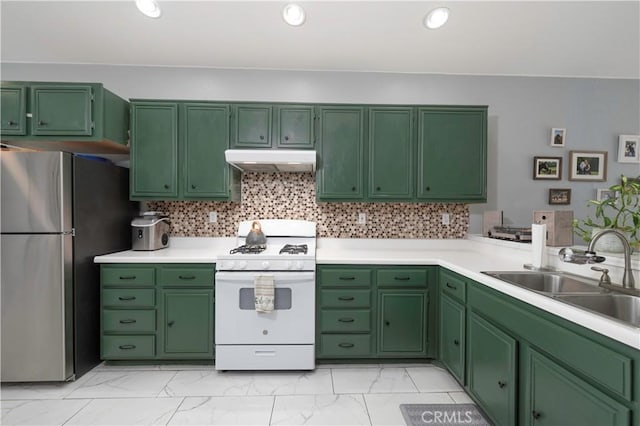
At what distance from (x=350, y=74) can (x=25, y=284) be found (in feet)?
10.6

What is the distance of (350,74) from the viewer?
3.21 metres

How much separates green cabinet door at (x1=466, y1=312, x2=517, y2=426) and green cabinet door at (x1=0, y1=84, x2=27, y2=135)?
3.68m

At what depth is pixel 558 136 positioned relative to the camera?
10.7ft

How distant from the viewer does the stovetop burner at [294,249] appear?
264 centimetres

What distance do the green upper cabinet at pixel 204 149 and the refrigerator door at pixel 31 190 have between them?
88 cm

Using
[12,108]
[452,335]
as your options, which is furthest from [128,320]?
[452,335]

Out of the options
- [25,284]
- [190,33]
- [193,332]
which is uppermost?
[190,33]

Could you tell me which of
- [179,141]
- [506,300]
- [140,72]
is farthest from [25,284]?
[506,300]

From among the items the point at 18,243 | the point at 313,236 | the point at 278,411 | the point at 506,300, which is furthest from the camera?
the point at 313,236

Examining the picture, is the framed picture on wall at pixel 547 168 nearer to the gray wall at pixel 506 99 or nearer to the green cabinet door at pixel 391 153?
the gray wall at pixel 506 99

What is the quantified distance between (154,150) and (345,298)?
211 cm

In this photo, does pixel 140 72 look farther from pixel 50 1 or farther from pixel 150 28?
pixel 50 1

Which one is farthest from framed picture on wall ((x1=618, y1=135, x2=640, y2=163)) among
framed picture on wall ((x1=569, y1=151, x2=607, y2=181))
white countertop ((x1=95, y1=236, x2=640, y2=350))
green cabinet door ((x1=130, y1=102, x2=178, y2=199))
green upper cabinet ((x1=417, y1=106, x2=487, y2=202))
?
green cabinet door ((x1=130, y1=102, x2=178, y2=199))

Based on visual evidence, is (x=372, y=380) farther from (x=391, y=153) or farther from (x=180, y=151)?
(x=180, y=151)
